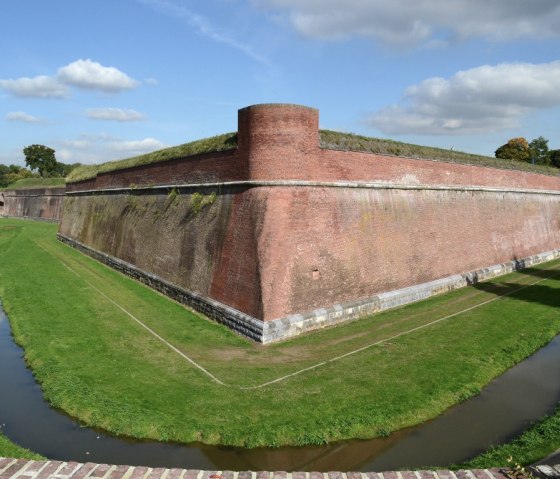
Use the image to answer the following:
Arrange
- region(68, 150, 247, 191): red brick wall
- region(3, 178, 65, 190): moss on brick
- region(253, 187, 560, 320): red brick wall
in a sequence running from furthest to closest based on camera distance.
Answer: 1. region(3, 178, 65, 190): moss on brick
2. region(68, 150, 247, 191): red brick wall
3. region(253, 187, 560, 320): red brick wall

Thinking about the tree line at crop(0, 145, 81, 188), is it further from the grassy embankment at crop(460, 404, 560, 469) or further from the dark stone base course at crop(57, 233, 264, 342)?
the grassy embankment at crop(460, 404, 560, 469)

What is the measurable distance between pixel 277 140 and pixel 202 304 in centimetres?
628

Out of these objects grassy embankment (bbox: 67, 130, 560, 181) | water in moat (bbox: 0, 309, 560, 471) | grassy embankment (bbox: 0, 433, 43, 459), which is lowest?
water in moat (bbox: 0, 309, 560, 471)

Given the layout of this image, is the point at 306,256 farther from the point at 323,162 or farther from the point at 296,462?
the point at 296,462

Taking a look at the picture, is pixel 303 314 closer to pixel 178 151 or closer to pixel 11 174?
pixel 178 151

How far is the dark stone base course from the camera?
41.3ft

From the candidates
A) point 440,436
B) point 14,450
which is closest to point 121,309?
point 14,450

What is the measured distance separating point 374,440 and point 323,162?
29.1 feet

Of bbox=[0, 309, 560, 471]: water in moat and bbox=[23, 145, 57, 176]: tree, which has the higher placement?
bbox=[23, 145, 57, 176]: tree

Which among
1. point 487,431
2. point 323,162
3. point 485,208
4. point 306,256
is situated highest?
point 323,162

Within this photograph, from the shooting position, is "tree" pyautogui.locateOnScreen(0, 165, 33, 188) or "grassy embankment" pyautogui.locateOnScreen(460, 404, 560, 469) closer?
"grassy embankment" pyautogui.locateOnScreen(460, 404, 560, 469)

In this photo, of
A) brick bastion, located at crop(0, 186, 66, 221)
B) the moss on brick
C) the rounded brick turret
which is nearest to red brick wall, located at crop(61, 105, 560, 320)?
the rounded brick turret

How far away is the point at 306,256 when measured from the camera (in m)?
13.5

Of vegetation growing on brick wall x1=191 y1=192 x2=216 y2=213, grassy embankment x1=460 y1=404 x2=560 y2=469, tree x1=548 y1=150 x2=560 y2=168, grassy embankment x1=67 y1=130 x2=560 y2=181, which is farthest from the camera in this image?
tree x1=548 y1=150 x2=560 y2=168
